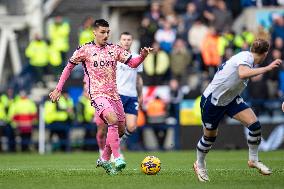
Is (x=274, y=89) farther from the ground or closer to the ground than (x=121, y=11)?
closer to the ground

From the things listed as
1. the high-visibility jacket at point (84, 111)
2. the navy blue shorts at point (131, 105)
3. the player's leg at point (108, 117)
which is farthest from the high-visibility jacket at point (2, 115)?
the player's leg at point (108, 117)

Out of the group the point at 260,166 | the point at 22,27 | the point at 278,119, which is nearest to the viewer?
the point at 260,166

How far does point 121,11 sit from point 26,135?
7.72 m

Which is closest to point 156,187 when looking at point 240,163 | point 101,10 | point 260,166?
point 260,166

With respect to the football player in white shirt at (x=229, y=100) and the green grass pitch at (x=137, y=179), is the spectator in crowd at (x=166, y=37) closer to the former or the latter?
the green grass pitch at (x=137, y=179)

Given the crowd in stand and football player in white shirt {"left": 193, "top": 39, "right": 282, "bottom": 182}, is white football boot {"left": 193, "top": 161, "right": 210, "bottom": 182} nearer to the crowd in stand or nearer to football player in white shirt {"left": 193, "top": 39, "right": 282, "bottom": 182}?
football player in white shirt {"left": 193, "top": 39, "right": 282, "bottom": 182}

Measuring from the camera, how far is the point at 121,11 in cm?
3534

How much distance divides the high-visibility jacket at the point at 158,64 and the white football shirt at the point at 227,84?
1449cm

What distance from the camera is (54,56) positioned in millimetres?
31141

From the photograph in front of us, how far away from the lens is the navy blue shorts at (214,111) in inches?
571

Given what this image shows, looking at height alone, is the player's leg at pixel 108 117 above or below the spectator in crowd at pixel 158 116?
above

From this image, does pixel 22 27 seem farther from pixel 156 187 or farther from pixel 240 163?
pixel 156 187

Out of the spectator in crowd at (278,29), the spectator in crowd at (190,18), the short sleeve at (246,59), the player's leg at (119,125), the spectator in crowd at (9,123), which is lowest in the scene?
the spectator in crowd at (9,123)

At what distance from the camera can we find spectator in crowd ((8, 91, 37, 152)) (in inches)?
1163
